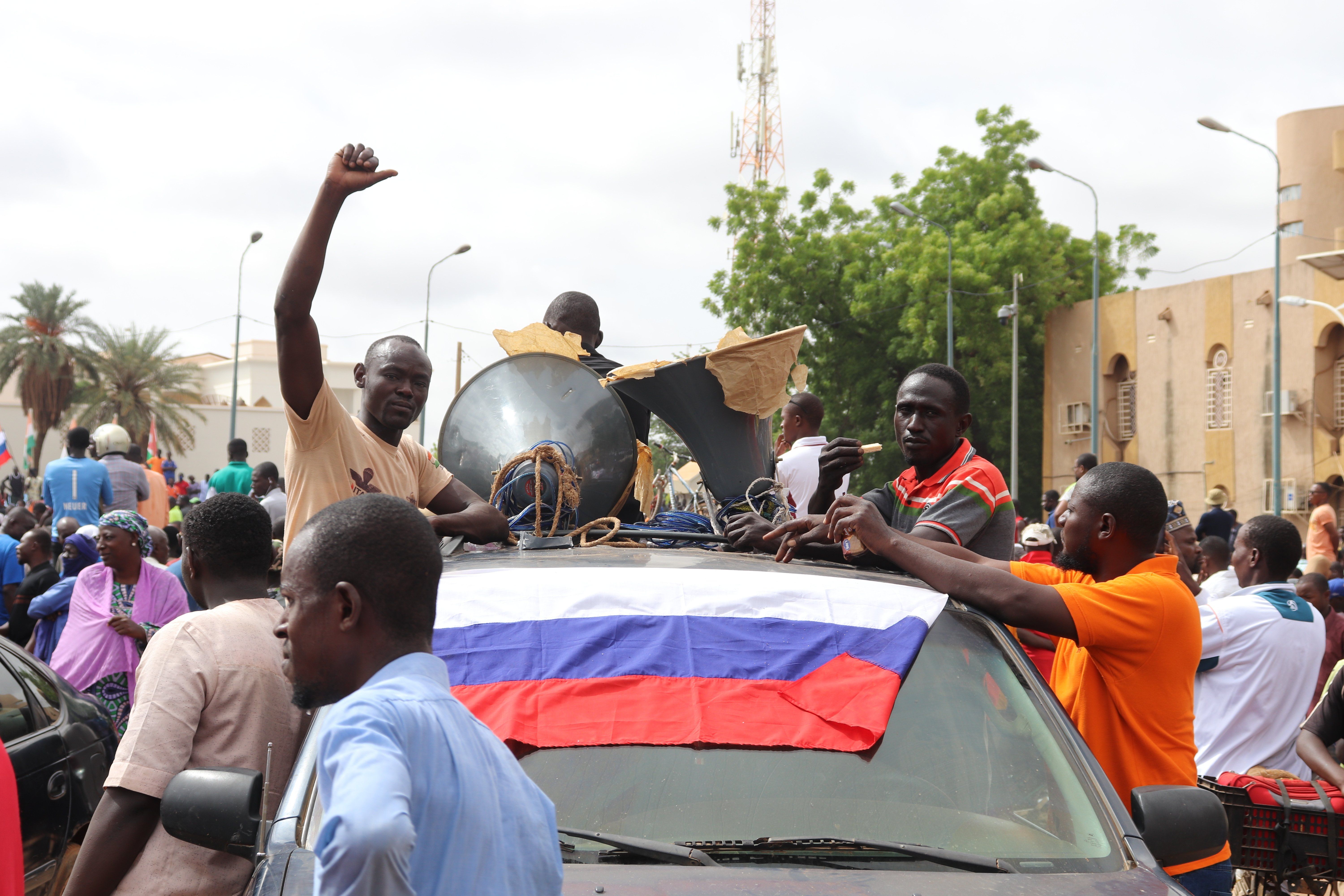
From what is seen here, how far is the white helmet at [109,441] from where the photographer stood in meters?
11.0

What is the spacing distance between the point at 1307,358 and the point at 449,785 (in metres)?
29.2

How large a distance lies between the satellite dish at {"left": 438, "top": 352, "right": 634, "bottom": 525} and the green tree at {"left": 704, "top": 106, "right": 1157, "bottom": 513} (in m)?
27.7

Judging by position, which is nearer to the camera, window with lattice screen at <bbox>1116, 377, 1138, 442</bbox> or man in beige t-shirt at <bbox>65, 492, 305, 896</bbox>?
man in beige t-shirt at <bbox>65, 492, 305, 896</bbox>

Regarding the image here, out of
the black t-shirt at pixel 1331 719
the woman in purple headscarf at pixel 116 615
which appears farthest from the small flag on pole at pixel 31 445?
the black t-shirt at pixel 1331 719

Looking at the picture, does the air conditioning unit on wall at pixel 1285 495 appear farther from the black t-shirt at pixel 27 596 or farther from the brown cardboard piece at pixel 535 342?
the brown cardboard piece at pixel 535 342

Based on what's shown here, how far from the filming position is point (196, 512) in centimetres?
326

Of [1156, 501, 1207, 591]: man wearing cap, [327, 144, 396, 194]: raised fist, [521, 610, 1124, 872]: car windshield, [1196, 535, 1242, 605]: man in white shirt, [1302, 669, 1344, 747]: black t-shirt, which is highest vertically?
[327, 144, 396, 194]: raised fist

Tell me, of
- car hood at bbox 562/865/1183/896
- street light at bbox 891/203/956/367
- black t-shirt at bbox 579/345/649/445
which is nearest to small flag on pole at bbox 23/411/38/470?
street light at bbox 891/203/956/367

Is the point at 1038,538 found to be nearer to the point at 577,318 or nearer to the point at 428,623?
the point at 577,318

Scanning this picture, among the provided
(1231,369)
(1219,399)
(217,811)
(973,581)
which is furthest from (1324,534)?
(1219,399)

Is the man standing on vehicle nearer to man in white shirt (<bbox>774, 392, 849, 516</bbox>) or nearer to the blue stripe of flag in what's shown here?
man in white shirt (<bbox>774, 392, 849, 516</bbox>)

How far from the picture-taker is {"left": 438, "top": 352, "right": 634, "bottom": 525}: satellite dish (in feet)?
14.9

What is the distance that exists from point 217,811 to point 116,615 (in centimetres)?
383

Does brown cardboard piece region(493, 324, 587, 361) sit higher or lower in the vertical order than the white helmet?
higher
